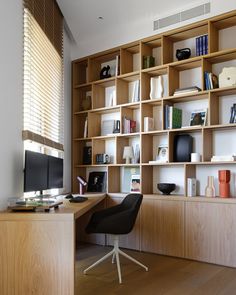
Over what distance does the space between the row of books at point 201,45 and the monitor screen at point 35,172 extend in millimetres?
2254

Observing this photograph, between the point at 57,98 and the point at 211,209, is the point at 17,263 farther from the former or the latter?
the point at 57,98

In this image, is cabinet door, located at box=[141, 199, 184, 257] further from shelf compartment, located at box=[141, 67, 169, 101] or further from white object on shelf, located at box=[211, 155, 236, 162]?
shelf compartment, located at box=[141, 67, 169, 101]

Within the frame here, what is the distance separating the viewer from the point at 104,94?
513cm

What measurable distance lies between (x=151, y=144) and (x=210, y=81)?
119 cm

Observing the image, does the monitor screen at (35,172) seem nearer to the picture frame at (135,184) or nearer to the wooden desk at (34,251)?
the wooden desk at (34,251)

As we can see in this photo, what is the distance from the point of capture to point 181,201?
3.93m

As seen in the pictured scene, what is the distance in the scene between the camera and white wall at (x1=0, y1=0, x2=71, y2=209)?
2.90 meters

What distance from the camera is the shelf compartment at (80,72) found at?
517 cm

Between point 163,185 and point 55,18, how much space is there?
2594 millimetres

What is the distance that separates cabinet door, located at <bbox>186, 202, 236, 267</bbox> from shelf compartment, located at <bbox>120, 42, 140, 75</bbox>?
2.12m

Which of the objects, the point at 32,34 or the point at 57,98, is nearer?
the point at 32,34

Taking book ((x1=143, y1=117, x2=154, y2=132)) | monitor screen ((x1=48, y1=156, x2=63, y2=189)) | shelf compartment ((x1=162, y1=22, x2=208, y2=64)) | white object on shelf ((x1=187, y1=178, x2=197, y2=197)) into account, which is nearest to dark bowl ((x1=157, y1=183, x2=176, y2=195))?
white object on shelf ((x1=187, y1=178, x2=197, y2=197))

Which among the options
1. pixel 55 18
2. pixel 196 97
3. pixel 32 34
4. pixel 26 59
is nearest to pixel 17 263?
pixel 26 59

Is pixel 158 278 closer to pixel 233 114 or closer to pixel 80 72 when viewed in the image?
pixel 233 114
